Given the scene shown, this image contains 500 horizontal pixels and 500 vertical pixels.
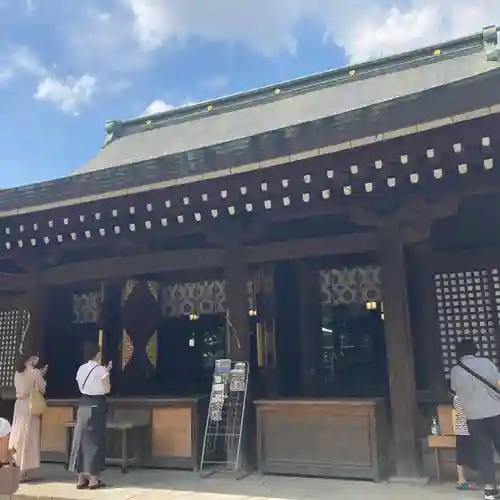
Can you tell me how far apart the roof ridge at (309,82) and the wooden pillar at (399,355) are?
5.64 m

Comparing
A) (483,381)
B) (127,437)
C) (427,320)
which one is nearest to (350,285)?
(427,320)

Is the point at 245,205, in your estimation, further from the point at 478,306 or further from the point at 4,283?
the point at 4,283

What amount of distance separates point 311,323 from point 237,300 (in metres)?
1.55

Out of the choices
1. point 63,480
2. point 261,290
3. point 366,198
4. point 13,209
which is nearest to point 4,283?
point 13,209

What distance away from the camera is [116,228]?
674 centimetres

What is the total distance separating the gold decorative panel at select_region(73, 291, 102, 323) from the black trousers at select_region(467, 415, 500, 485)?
19.8ft

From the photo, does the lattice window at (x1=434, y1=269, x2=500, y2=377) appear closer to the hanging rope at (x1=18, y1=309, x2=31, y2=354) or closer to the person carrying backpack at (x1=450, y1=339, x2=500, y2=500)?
the person carrying backpack at (x1=450, y1=339, x2=500, y2=500)

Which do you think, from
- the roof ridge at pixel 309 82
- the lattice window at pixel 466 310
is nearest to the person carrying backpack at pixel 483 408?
the lattice window at pixel 466 310

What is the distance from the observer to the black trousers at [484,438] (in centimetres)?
483

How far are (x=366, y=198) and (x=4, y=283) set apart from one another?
5834mm

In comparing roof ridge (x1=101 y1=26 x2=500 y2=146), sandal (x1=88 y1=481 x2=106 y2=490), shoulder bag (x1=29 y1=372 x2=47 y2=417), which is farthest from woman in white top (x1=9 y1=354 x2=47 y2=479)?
roof ridge (x1=101 y1=26 x2=500 y2=146)

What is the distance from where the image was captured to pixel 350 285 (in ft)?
24.2

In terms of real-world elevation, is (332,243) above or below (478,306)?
above

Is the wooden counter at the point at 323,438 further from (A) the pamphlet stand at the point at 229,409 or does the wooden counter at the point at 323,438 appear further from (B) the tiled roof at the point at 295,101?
(B) the tiled roof at the point at 295,101
